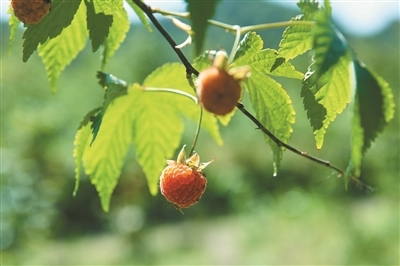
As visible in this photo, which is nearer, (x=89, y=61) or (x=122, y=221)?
(x=122, y=221)

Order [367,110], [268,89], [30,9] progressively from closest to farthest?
[367,110] < [30,9] < [268,89]

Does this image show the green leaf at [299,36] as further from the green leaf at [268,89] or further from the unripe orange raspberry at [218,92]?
the unripe orange raspberry at [218,92]

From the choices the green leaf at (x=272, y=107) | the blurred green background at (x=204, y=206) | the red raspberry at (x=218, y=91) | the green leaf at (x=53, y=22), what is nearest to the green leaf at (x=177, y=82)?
the green leaf at (x=272, y=107)

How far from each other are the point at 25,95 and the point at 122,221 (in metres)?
3.55

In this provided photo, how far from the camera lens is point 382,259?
429 centimetres

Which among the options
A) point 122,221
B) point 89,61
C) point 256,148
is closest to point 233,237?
point 122,221

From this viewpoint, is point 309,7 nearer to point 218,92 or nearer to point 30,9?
point 218,92

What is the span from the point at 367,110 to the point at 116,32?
1.83 ft

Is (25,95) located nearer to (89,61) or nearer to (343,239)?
(89,61)

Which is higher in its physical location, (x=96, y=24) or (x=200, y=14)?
(x=200, y=14)

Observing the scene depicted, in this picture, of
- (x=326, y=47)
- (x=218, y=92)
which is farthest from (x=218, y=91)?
(x=326, y=47)

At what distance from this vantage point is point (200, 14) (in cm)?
44

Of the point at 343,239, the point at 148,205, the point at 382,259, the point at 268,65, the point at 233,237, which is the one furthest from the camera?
the point at 148,205

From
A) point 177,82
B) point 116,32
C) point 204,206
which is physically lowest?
point 204,206
